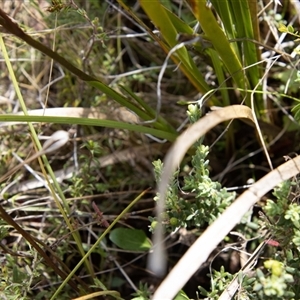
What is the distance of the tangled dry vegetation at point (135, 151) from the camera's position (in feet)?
3.42

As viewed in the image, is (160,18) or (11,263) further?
(11,263)

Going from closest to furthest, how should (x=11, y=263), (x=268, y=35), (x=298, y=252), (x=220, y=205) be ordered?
(x=298, y=252) → (x=220, y=205) → (x=11, y=263) → (x=268, y=35)

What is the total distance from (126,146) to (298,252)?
71cm

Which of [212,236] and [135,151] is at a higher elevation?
[212,236]

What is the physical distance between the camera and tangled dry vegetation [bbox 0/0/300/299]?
1.04m

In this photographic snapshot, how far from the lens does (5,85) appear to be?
65.5 inches

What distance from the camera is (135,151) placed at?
148cm

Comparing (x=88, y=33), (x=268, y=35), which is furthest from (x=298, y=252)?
(x=88, y=33)

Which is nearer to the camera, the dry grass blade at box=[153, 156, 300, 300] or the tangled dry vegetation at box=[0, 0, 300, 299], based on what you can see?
the dry grass blade at box=[153, 156, 300, 300]

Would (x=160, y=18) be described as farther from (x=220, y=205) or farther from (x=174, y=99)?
(x=174, y=99)

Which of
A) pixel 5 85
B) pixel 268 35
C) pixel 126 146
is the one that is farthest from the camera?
pixel 5 85

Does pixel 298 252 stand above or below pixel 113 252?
above

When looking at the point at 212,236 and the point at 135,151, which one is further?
the point at 135,151

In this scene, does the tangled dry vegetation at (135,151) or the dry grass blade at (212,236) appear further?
the tangled dry vegetation at (135,151)
